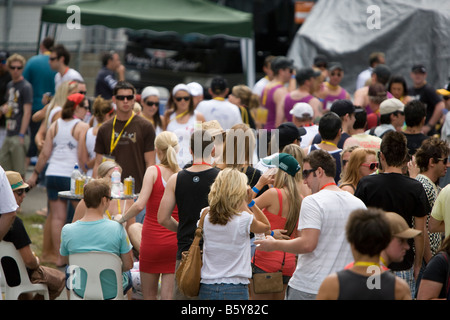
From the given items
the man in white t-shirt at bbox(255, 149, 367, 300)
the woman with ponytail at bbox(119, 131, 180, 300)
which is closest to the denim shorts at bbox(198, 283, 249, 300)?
the man in white t-shirt at bbox(255, 149, 367, 300)

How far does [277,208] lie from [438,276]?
163 centimetres

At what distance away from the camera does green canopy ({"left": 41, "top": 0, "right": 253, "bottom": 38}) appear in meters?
13.5

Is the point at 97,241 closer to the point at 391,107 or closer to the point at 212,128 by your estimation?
the point at 212,128

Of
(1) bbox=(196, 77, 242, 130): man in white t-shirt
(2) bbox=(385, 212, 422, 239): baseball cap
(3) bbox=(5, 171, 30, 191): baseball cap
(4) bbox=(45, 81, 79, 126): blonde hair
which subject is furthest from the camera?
(1) bbox=(196, 77, 242, 130): man in white t-shirt

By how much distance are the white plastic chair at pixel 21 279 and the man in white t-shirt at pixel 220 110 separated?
415 centimetres

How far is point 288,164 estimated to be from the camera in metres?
5.46

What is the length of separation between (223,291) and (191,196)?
0.86 meters

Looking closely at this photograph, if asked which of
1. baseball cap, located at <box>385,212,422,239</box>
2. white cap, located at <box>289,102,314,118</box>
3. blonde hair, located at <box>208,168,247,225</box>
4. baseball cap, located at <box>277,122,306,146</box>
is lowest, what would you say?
blonde hair, located at <box>208,168,247,225</box>

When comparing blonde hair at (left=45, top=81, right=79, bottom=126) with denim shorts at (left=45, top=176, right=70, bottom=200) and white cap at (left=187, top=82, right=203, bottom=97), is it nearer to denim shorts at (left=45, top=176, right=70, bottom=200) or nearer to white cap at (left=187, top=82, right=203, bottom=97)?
Answer: denim shorts at (left=45, top=176, right=70, bottom=200)

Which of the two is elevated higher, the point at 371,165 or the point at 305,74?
the point at 305,74

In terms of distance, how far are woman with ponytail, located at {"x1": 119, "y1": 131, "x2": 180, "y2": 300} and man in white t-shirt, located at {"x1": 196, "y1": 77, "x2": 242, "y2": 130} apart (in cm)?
339

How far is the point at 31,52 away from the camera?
18688 mm

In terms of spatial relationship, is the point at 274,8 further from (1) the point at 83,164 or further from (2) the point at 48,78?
→ (1) the point at 83,164

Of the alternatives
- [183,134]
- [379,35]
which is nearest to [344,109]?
[183,134]
